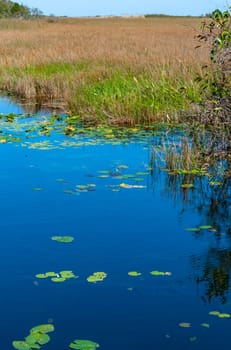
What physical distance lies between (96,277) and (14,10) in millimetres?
70016

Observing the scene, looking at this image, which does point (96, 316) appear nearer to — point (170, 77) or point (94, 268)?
point (94, 268)

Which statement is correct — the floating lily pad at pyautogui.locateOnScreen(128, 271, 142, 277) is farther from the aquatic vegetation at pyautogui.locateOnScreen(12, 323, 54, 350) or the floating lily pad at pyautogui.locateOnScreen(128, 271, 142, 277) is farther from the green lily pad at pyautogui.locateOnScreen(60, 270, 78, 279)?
the aquatic vegetation at pyautogui.locateOnScreen(12, 323, 54, 350)

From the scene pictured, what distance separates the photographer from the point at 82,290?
518 cm

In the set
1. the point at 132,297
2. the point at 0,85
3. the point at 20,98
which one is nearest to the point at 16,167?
the point at 132,297

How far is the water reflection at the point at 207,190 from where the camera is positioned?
219 inches

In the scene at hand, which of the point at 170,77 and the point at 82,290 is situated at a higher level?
the point at 170,77

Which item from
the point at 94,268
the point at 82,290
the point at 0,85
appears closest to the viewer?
the point at 82,290

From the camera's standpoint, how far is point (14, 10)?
7175 cm

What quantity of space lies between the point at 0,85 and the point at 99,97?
6203 millimetres

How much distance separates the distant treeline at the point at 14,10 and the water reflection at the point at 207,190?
59.9m

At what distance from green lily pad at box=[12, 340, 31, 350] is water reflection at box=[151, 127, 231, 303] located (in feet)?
4.93

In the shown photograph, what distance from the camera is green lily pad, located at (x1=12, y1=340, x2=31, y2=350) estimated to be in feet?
14.0

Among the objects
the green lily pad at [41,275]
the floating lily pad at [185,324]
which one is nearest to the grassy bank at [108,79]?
the green lily pad at [41,275]

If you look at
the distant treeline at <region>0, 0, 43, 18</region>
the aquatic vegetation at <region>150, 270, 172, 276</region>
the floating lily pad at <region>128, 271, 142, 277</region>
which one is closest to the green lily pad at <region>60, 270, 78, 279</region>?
the floating lily pad at <region>128, 271, 142, 277</region>
